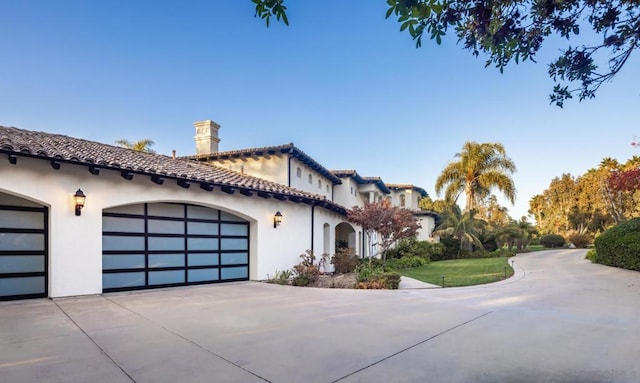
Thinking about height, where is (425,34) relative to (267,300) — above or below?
above

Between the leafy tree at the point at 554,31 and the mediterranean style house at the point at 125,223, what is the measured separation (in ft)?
28.1

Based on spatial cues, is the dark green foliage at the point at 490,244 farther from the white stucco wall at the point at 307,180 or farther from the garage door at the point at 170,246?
the garage door at the point at 170,246

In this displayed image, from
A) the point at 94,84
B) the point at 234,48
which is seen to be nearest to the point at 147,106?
the point at 94,84

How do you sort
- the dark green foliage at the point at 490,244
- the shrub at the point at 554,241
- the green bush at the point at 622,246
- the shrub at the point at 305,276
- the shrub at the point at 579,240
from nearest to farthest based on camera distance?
the shrub at the point at 305,276
the green bush at the point at 622,246
the dark green foliage at the point at 490,244
the shrub at the point at 579,240
the shrub at the point at 554,241

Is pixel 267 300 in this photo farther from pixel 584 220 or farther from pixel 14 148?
pixel 584 220

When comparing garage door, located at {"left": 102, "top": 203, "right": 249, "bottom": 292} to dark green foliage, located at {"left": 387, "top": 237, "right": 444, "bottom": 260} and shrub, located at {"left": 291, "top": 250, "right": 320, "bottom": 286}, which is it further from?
dark green foliage, located at {"left": 387, "top": 237, "right": 444, "bottom": 260}

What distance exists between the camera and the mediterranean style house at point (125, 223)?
8.36m

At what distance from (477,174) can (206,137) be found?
19927 mm

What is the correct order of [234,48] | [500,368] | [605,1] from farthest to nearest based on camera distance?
[234,48]
[500,368]
[605,1]

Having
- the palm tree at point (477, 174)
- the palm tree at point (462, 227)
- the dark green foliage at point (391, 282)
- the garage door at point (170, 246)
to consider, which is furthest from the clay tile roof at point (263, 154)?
the palm tree at point (477, 174)

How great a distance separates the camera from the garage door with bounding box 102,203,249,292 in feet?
32.0

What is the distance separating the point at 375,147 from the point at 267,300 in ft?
52.0

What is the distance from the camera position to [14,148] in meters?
7.54

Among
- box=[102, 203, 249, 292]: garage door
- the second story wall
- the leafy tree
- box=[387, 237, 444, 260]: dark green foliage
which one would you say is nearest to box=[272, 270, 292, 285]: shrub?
box=[102, 203, 249, 292]: garage door
